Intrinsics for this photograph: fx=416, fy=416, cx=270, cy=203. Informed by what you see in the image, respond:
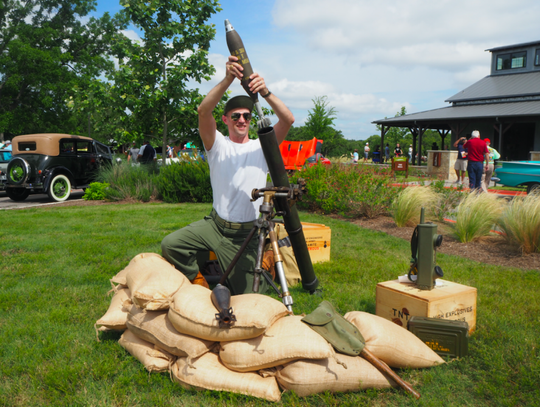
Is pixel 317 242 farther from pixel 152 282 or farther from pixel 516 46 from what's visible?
pixel 516 46

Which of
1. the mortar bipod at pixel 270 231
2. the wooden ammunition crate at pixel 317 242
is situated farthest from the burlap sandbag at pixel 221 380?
the wooden ammunition crate at pixel 317 242

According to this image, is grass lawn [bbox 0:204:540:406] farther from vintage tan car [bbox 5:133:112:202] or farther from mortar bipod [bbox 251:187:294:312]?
vintage tan car [bbox 5:133:112:202]

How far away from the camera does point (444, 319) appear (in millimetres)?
2943

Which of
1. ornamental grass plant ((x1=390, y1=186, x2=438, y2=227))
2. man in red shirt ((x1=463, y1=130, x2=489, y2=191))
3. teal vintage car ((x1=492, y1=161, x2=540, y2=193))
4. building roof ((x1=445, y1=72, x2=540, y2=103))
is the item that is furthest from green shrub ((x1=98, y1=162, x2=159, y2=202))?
building roof ((x1=445, y1=72, x2=540, y2=103))

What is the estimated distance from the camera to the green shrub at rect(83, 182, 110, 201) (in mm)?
12320

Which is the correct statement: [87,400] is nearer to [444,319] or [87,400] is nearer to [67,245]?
[444,319]

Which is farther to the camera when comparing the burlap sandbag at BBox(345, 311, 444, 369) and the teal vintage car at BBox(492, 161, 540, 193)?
the teal vintage car at BBox(492, 161, 540, 193)

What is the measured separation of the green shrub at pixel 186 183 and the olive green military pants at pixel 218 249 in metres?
7.99

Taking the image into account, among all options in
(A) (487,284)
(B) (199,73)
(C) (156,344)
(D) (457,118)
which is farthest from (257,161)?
(D) (457,118)

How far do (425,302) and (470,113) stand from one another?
2459 centimetres

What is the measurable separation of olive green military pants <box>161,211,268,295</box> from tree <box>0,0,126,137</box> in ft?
82.8

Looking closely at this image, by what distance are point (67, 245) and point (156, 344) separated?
4.12 meters

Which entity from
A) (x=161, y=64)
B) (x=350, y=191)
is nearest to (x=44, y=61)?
(x=161, y=64)

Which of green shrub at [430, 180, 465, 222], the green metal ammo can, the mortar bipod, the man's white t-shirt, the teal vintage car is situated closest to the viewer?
the mortar bipod
